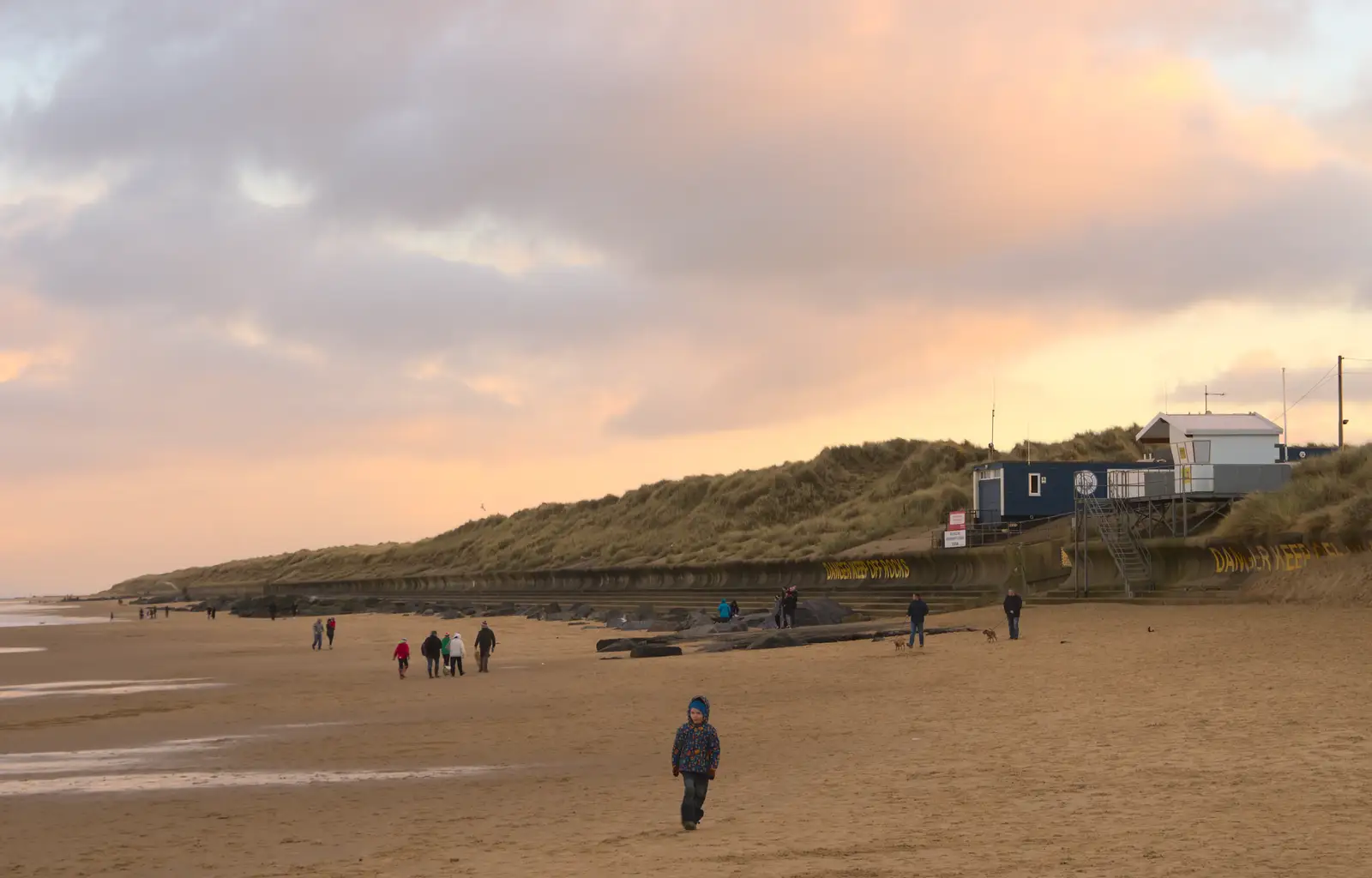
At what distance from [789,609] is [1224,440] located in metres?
16.4

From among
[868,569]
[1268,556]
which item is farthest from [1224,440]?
[868,569]

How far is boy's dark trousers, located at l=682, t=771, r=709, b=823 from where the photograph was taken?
12.4 metres

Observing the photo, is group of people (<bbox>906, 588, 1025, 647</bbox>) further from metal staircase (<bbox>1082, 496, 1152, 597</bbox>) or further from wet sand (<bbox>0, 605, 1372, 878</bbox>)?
metal staircase (<bbox>1082, 496, 1152, 597</bbox>)

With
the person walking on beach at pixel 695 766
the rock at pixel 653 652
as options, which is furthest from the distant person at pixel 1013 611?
the person walking on beach at pixel 695 766

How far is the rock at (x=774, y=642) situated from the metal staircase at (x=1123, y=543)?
9.36m

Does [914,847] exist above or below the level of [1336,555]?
below

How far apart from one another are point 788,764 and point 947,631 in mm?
17989

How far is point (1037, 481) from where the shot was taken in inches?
2219

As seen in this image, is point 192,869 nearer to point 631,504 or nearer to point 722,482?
point 722,482

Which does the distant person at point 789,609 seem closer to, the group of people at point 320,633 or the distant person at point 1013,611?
the distant person at point 1013,611

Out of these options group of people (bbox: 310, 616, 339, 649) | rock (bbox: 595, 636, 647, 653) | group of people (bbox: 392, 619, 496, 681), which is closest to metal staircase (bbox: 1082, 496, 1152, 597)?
rock (bbox: 595, 636, 647, 653)

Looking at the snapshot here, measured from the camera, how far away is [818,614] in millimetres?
42281

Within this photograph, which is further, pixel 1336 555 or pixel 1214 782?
pixel 1336 555

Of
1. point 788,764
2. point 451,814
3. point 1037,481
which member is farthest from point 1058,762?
point 1037,481
